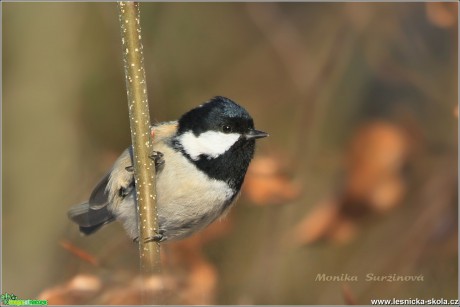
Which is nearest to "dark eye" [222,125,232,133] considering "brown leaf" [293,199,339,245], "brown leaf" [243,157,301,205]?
"brown leaf" [243,157,301,205]

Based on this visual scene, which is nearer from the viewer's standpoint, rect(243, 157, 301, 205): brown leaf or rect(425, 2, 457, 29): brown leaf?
rect(243, 157, 301, 205): brown leaf

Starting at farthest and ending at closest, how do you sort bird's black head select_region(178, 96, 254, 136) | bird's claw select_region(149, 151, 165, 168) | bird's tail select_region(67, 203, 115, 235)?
bird's tail select_region(67, 203, 115, 235) < bird's black head select_region(178, 96, 254, 136) < bird's claw select_region(149, 151, 165, 168)

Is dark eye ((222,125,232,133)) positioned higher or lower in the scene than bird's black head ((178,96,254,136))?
lower

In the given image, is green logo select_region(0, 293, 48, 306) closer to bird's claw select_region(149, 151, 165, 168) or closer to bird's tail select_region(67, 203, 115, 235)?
bird's tail select_region(67, 203, 115, 235)

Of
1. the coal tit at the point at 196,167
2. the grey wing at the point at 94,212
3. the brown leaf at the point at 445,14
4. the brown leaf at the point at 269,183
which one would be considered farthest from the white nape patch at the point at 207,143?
the brown leaf at the point at 445,14

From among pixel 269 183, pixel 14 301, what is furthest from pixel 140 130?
pixel 14 301

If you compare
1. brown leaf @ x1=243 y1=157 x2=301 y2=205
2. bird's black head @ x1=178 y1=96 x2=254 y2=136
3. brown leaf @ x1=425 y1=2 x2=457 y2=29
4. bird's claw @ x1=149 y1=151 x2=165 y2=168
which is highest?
brown leaf @ x1=425 y1=2 x2=457 y2=29

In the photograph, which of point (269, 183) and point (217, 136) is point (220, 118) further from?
point (269, 183)
